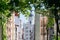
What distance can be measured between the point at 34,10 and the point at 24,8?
5.0 inches

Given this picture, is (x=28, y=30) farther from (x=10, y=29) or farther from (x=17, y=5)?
(x=17, y=5)

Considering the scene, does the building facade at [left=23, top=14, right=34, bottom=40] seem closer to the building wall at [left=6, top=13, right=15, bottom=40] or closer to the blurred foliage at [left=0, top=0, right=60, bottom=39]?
the building wall at [left=6, top=13, right=15, bottom=40]

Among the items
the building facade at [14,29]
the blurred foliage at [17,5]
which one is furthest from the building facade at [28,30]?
the blurred foliage at [17,5]

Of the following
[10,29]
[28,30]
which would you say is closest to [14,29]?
[10,29]

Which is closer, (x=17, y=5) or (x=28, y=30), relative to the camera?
(x=17, y=5)

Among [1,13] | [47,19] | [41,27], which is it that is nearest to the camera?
[1,13]

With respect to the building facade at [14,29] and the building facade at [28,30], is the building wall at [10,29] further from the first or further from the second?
the building facade at [28,30]

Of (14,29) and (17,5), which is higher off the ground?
(17,5)

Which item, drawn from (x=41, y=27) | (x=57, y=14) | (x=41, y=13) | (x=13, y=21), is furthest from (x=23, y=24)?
(x=57, y=14)

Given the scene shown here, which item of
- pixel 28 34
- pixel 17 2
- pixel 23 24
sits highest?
pixel 17 2

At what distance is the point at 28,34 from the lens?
206 centimetres

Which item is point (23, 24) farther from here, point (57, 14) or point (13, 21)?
point (57, 14)

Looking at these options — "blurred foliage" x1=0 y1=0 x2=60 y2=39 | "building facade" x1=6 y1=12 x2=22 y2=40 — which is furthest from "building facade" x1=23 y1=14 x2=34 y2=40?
"blurred foliage" x1=0 y1=0 x2=60 y2=39

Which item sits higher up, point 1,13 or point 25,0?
point 25,0
